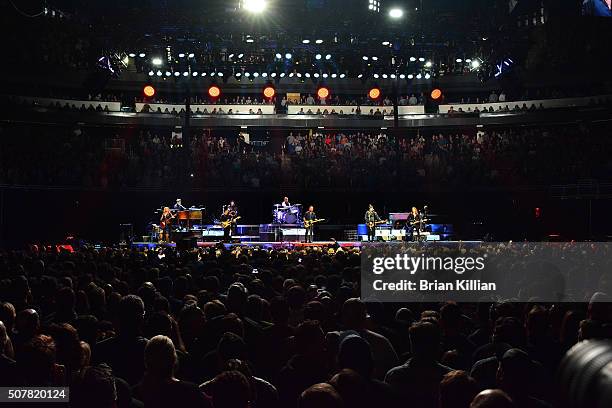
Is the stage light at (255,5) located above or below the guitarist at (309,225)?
above

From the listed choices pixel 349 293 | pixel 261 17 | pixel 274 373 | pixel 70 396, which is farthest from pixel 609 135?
pixel 70 396

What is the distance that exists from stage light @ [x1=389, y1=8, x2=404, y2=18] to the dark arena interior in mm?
416

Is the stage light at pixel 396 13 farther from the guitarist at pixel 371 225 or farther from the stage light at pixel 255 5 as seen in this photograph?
the guitarist at pixel 371 225

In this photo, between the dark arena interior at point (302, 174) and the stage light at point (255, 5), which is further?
the stage light at point (255, 5)

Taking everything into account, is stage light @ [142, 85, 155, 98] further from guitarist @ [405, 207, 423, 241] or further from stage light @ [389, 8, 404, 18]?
guitarist @ [405, 207, 423, 241]

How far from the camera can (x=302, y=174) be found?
109 ft

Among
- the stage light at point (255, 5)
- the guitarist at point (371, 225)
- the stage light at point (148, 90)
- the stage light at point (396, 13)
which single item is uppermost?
the stage light at point (396, 13)

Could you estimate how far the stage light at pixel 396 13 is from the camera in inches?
1095

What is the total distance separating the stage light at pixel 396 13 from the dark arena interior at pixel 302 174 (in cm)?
42

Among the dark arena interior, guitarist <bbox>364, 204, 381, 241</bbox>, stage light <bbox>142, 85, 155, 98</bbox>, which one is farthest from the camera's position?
guitarist <bbox>364, 204, 381, 241</bbox>

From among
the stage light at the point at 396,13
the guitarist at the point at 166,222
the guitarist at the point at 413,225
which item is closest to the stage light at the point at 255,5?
the stage light at the point at 396,13

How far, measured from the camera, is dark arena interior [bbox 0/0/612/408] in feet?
23.2

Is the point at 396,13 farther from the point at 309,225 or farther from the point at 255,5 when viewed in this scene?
the point at 309,225

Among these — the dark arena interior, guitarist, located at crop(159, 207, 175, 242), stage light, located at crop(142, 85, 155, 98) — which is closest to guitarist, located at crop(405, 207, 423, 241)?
the dark arena interior
